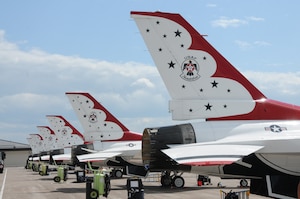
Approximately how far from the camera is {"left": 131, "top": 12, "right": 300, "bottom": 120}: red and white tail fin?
11062mm

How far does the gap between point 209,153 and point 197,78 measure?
2769mm

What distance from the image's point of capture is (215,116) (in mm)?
10953

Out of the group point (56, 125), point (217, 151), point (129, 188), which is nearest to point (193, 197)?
point (129, 188)

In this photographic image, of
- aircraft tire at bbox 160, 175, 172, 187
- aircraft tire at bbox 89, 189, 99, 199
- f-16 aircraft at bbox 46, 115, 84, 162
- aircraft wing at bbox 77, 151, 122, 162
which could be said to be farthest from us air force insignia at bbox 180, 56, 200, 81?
f-16 aircraft at bbox 46, 115, 84, 162

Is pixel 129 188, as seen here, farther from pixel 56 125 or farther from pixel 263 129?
pixel 56 125

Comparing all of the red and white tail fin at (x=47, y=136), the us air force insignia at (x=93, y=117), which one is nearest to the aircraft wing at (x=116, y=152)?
the us air force insignia at (x=93, y=117)

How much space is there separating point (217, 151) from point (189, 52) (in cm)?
316

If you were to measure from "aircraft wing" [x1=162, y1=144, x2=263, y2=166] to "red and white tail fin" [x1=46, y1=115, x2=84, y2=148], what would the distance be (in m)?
40.6

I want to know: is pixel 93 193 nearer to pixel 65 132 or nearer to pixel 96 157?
pixel 96 157

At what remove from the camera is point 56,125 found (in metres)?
50.2

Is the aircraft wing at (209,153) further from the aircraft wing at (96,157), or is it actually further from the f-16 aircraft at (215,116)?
the aircraft wing at (96,157)

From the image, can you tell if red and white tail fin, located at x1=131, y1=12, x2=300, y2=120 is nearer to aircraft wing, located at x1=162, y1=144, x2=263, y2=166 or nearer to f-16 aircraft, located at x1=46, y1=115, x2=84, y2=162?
aircraft wing, located at x1=162, y1=144, x2=263, y2=166

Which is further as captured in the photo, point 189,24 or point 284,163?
point 189,24

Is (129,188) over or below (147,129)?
below
